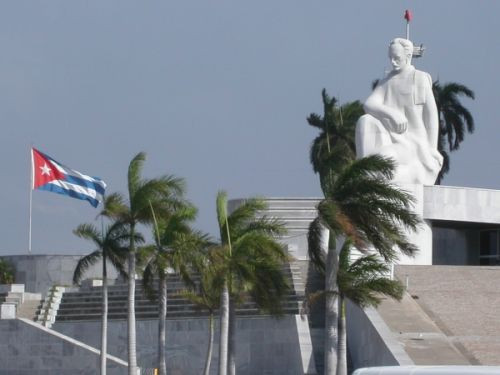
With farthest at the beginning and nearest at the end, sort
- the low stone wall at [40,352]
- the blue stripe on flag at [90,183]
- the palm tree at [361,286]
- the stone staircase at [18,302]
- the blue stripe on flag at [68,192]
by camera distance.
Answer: the stone staircase at [18,302] → the blue stripe on flag at [90,183] → the blue stripe on flag at [68,192] → the low stone wall at [40,352] → the palm tree at [361,286]

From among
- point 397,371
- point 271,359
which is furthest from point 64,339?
point 397,371

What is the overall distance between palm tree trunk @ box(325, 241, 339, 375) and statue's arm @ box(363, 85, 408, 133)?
647 inches

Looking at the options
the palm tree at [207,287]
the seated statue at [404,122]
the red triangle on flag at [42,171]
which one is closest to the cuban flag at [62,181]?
the red triangle on flag at [42,171]

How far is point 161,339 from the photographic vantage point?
90.1 feet

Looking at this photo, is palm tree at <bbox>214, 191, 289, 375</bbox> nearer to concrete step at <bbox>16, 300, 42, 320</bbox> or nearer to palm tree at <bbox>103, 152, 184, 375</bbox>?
palm tree at <bbox>103, 152, 184, 375</bbox>

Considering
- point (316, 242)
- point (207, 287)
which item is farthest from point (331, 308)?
point (207, 287)

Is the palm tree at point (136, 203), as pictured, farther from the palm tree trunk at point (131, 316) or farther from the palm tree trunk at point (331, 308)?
the palm tree trunk at point (331, 308)

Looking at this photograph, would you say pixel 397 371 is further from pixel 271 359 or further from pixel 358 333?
pixel 271 359

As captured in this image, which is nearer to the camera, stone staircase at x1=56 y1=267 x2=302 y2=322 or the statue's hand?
stone staircase at x1=56 y1=267 x2=302 y2=322

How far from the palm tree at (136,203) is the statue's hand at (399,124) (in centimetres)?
1250

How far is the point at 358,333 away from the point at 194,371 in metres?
4.76

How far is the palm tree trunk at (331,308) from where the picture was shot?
2253 cm

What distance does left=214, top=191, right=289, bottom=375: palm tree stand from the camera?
24.9 metres

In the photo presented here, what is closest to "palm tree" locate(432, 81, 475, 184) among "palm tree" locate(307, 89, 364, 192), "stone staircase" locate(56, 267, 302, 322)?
"palm tree" locate(307, 89, 364, 192)
